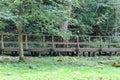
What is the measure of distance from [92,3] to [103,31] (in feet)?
9.16

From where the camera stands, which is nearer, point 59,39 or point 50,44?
point 50,44

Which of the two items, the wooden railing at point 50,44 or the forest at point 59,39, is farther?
the wooden railing at point 50,44

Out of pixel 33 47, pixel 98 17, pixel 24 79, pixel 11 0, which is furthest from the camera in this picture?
pixel 98 17

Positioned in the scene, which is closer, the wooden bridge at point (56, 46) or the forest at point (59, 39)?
the forest at point (59, 39)

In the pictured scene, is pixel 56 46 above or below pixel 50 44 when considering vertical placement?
below

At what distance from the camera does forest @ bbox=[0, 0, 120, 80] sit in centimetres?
1163

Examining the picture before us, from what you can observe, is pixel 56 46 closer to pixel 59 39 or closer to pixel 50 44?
pixel 59 39

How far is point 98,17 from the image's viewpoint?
25.5 m

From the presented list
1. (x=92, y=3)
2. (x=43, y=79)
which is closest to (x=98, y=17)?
(x=92, y=3)

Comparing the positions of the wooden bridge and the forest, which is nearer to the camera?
the forest

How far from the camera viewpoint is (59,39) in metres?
22.5

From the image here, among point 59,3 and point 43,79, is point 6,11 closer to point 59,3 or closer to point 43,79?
point 59,3

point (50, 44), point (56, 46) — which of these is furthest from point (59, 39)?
point (50, 44)

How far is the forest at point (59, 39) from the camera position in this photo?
11.6m
